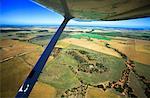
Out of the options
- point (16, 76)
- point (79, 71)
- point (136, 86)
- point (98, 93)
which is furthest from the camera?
point (79, 71)

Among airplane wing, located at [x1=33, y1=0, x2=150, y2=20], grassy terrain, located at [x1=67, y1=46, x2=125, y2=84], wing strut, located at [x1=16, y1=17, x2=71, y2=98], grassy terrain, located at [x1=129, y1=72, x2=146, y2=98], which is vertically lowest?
grassy terrain, located at [x1=129, y1=72, x2=146, y2=98]

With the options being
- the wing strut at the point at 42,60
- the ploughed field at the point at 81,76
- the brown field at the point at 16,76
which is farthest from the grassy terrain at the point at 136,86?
the wing strut at the point at 42,60

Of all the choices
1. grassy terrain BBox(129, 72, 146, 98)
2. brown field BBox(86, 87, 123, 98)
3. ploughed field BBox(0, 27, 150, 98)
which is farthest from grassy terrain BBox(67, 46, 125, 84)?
brown field BBox(86, 87, 123, 98)

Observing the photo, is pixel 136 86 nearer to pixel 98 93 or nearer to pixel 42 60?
pixel 98 93

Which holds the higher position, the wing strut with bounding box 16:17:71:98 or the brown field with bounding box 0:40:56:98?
the wing strut with bounding box 16:17:71:98

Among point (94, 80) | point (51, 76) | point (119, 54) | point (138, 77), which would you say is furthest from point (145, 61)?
point (51, 76)

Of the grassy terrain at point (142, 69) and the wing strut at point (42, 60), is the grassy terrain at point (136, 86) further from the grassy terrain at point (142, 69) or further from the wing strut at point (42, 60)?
the wing strut at point (42, 60)

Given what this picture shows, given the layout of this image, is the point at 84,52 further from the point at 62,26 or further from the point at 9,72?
the point at 62,26

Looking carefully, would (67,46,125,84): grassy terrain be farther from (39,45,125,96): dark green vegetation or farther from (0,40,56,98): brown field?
(0,40,56,98): brown field

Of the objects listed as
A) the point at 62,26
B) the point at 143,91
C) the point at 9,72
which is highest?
the point at 62,26

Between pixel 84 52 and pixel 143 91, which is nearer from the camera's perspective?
pixel 143 91

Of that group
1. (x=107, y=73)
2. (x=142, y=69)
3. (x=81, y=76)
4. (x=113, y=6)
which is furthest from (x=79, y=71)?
(x=113, y=6)
